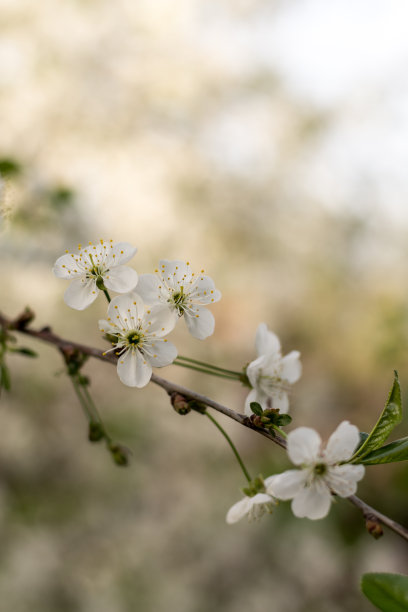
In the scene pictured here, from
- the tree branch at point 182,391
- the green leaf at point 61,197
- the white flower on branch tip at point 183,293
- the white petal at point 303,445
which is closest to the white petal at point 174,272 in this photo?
the white flower on branch tip at point 183,293

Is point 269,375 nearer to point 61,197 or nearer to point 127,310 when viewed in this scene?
point 127,310

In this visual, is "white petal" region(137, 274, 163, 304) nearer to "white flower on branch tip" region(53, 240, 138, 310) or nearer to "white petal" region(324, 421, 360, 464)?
"white flower on branch tip" region(53, 240, 138, 310)

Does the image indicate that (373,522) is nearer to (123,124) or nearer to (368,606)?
(368,606)

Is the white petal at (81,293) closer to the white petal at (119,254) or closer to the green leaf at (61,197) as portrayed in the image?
the white petal at (119,254)

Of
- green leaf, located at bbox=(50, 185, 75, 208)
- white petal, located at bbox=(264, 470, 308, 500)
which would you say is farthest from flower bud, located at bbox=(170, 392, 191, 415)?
green leaf, located at bbox=(50, 185, 75, 208)

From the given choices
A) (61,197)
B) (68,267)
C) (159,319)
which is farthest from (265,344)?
(61,197)
